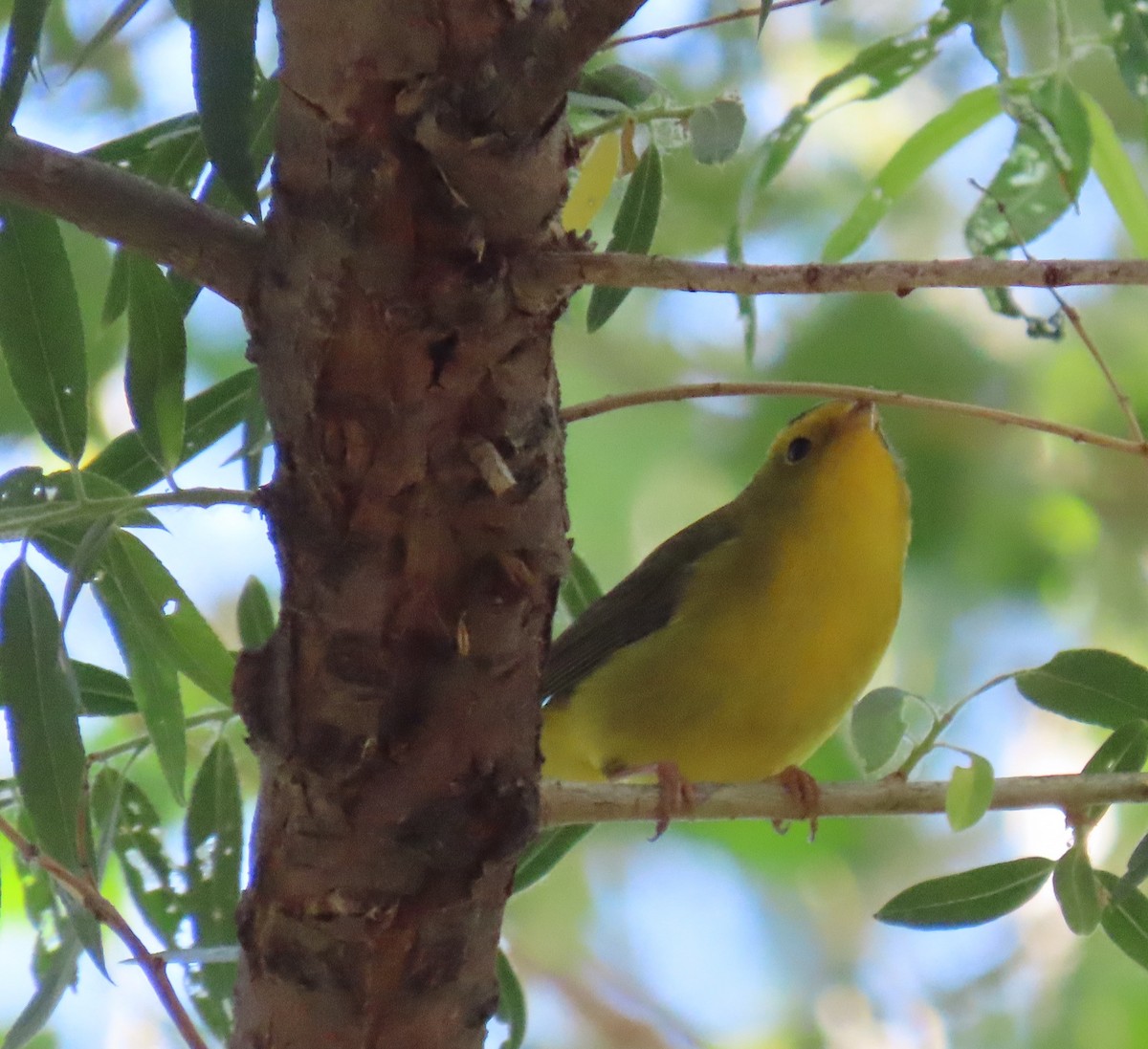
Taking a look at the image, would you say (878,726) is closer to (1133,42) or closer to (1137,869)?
(1137,869)

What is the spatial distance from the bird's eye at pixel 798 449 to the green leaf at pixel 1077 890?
53.6 inches

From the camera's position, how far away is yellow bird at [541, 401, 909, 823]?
2.51 metres

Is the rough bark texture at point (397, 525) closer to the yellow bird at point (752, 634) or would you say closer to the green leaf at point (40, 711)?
the green leaf at point (40, 711)

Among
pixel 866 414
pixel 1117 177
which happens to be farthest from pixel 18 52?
pixel 866 414

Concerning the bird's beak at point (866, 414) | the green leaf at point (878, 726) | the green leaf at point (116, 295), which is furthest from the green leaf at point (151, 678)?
the bird's beak at point (866, 414)

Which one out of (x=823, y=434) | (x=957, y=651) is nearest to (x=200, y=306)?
(x=823, y=434)

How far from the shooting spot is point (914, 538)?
161 inches

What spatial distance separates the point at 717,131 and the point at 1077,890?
965mm

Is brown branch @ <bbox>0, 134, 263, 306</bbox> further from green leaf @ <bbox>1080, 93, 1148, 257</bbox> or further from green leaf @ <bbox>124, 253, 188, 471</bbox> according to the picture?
green leaf @ <bbox>1080, 93, 1148, 257</bbox>

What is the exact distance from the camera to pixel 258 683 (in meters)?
1.34

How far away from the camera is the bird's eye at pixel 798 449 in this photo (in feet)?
9.45

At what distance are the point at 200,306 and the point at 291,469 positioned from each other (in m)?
2.79

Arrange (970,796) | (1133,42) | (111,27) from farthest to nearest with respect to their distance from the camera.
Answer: (1133,42)
(970,796)
(111,27)

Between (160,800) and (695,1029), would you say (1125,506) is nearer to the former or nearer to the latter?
(695,1029)
